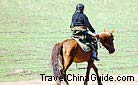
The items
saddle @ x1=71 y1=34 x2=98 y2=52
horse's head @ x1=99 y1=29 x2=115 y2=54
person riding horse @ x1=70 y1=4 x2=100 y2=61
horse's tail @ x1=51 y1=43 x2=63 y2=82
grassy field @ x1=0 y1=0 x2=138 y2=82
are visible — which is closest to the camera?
horse's tail @ x1=51 y1=43 x2=63 y2=82

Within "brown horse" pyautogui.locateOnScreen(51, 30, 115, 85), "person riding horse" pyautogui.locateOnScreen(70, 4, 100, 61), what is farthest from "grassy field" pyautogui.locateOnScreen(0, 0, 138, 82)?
"person riding horse" pyautogui.locateOnScreen(70, 4, 100, 61)

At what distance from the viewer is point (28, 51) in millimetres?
23391

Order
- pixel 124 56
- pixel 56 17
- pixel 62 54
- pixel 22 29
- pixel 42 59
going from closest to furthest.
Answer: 1. pixel 62 54
2. pixel 42 59
3. pixel 124 56
4. pixel 22 29
5. pixel 56 17

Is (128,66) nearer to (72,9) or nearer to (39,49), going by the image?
(39,49)

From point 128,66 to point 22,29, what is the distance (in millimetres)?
13610

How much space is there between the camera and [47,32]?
30.9 meters

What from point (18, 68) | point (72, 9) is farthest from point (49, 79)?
point (72, 9)

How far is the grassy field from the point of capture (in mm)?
18734

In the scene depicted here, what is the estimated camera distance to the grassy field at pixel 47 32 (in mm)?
18734

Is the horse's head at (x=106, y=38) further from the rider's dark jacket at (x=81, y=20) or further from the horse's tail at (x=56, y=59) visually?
the horse's tail at (x=56, y=59)

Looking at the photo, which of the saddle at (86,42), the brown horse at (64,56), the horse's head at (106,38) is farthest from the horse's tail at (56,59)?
the horse's head at (106,38)

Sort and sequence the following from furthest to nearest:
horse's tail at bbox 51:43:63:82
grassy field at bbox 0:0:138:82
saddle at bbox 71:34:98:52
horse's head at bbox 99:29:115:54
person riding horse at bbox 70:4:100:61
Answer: grassy field at bbox 0:0:138:82, horse's head at bbox 99:29:115:54, person riding horse at bbox 70:4:100:61, saddle at bbox 71:34:98:52, horse's tail at bbox 51:43:63:82

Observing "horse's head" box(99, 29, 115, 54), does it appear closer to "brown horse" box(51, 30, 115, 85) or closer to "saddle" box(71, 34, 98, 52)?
"saddle" box(71, 34, 98, 52)

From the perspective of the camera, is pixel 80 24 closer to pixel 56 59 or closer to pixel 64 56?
pixel 64 56
